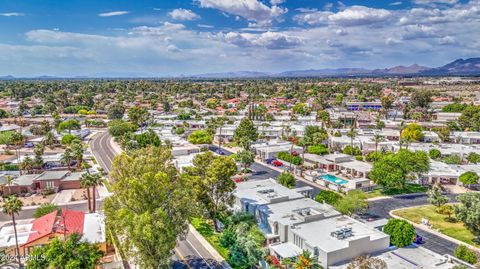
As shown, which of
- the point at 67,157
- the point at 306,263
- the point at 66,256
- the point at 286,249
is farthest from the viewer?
the point at 67,157

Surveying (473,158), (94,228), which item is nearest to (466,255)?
(94,228)

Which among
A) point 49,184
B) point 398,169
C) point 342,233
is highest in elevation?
point 398,169

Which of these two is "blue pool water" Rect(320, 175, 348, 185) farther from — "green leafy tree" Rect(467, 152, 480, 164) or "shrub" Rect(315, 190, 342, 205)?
"green leafy tree" Rect(467, 152, 480, 164)

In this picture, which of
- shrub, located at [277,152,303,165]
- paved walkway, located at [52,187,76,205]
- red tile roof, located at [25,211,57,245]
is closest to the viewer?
red tile roof, located at [25,211,57,245]

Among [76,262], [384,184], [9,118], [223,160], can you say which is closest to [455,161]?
[384,184]

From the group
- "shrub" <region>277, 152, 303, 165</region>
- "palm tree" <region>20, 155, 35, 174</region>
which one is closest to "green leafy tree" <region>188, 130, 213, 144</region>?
"shrub" <region>277, 152, 303, 165</region>

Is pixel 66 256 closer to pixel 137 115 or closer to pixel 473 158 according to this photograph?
pixel 473 158
